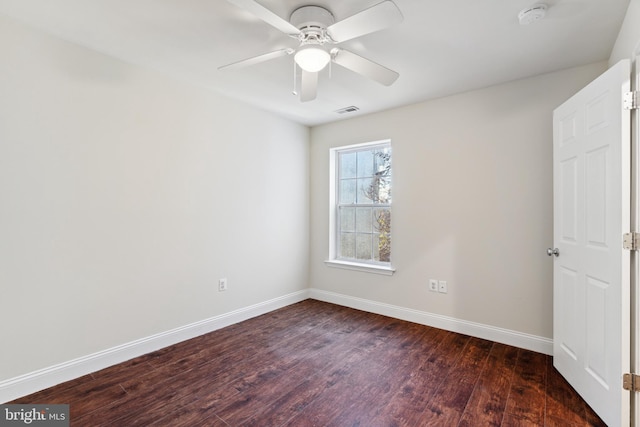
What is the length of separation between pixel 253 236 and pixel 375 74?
2.26 m

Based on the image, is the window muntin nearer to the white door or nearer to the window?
the window

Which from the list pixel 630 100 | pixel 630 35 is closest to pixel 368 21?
pixel 630 100

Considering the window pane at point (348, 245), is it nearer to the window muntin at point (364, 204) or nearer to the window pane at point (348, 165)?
A: the window muntin at point (364, 204)

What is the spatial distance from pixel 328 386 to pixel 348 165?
2.74 m

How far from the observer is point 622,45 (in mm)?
1964

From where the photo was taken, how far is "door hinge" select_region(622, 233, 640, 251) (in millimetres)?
1609

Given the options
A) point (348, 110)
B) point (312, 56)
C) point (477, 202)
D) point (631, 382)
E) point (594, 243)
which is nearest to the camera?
point (631, 382)

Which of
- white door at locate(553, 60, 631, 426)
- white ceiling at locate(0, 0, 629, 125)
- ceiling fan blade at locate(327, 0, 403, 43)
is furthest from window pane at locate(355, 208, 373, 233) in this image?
ceiling fan blade at locate(327, 0, 403, 43)

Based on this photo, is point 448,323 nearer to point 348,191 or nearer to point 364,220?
point 364,220

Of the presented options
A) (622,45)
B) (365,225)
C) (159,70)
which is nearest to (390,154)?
(365,225)

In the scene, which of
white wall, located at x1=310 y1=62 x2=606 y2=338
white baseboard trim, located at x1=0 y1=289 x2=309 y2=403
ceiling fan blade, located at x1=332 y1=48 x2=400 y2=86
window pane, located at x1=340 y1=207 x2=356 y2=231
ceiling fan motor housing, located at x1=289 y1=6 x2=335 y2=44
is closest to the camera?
ceiling fan motor housing, located at x1=289 y1=6 x2=335 y2=44

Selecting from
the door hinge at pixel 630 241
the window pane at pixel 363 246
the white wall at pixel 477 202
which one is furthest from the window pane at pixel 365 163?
the door hinge at pixel 630 241

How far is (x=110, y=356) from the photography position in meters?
2.39

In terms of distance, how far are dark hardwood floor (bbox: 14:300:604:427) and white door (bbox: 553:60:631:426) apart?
9.2 inches
